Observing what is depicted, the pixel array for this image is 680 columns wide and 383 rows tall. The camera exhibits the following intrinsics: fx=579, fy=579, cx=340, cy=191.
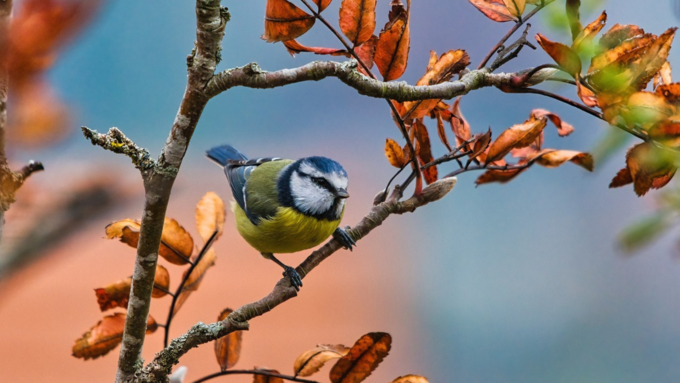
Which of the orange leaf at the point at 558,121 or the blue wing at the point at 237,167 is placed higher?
the blue wing at the point at 237,167

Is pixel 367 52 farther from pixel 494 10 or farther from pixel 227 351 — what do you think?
pixel 227 351

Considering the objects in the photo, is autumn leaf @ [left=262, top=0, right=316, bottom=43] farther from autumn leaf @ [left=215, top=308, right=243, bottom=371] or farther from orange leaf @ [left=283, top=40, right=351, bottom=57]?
autumn leaf @ [left=215, top=308, right=243, bottom=371]

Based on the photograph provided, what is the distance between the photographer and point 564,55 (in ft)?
1.56

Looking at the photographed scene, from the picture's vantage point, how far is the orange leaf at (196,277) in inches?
26.8

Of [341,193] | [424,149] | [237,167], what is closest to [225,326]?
[424,149]

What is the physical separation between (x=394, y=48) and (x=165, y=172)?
10.4 inches

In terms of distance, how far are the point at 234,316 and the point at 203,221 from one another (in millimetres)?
156

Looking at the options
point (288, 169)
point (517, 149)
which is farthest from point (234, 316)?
point (288, 169)

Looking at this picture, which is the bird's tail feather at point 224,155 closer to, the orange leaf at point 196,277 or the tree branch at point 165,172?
the orange leaf at point 196,277

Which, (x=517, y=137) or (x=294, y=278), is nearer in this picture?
(x=517, y=137)

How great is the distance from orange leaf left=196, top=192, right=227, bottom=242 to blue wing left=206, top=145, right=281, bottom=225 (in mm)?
478

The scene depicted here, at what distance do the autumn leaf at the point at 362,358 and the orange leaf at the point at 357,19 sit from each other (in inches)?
12.2

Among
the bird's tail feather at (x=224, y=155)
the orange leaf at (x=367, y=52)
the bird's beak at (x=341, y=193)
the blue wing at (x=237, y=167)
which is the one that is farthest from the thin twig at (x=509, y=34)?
the bird's tail feather at (x=224, y=155)

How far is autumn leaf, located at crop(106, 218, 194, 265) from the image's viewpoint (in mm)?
639
